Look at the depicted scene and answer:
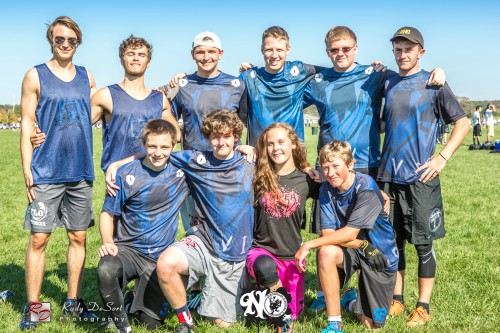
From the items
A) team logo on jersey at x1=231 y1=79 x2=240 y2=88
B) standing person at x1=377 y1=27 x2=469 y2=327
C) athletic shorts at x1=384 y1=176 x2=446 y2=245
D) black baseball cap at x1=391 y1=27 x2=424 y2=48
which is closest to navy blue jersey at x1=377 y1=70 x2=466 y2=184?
standing person at x1=377 y1=27 x2=469 y2=327

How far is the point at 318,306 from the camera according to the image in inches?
194

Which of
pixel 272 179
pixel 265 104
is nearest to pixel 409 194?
pixel 272 179

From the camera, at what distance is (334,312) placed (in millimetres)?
4199

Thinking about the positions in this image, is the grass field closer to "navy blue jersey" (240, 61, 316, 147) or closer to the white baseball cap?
"navy blue jersey" (240, 61, 316, 147)

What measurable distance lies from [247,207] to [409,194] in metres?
1.50

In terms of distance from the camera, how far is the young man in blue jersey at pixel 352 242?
13.9ft

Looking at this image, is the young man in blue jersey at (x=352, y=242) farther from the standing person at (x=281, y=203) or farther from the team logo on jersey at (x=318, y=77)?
the team logo on jersey at (x=318, y=77)

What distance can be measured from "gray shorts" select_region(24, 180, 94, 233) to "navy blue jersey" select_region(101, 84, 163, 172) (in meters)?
0.36

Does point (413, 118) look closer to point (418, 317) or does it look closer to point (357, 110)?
point (357, 110)

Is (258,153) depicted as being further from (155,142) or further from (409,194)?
(409,194)

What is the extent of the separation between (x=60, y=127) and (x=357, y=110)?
2800 millimetres

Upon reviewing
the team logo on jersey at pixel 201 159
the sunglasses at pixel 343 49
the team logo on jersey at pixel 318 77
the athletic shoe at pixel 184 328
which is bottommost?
the athletic shoe at pixel 184 328

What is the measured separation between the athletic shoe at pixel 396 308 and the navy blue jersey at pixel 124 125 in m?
2.83

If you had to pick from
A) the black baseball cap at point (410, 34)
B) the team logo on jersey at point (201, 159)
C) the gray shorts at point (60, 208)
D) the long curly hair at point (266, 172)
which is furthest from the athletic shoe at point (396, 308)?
the gray shorts at point (60, 208)
